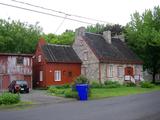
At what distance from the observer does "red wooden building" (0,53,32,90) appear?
44.9 meters

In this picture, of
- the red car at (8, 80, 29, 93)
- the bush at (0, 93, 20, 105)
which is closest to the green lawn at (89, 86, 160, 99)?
the bush at (0, 93, 20, 105)

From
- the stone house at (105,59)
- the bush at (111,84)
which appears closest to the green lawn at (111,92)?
the bush at (111,84)

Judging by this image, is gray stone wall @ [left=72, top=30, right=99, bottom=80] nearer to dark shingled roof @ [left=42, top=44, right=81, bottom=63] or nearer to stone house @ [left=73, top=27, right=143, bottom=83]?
stone house @ [left=73, top=27, right=143, bottom=83]

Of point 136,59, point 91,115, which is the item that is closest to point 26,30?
point 136,59

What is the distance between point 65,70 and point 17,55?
828 centimetres

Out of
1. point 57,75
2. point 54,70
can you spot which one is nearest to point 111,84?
point 57,75

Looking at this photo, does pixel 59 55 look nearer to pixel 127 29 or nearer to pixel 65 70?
pixel 65 70

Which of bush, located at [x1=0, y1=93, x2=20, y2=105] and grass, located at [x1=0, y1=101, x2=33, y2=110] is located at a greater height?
bush, located at [x1=0, y1=93, x2=20, y2=105]

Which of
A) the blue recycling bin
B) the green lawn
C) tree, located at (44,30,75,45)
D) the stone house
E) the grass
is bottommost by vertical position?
the grass

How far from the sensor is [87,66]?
168 ft

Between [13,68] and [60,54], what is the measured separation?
865cm

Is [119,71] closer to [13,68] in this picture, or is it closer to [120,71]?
[120,71]

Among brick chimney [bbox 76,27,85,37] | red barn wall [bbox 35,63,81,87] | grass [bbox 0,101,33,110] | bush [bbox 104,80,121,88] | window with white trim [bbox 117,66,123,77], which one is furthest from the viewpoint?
brick chimney [bbox 76,27,85,37]

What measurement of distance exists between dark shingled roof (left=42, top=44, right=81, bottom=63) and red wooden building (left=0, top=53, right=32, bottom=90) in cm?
352
